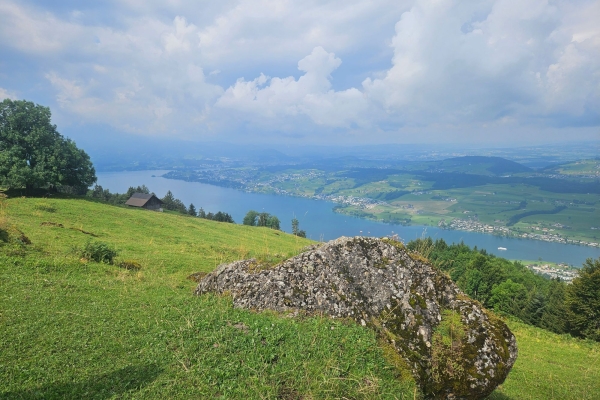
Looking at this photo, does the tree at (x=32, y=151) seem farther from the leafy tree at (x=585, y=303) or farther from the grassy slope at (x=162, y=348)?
the leafy tree at (x=585, y=303)

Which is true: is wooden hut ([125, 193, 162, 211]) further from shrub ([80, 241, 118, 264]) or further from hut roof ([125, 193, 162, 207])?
shrub ([80, 241, 118, 264])

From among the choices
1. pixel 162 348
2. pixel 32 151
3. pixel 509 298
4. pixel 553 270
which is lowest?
pixel 553 270

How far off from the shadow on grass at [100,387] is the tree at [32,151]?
37.8 m

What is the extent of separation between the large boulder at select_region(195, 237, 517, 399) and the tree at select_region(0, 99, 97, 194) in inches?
1423

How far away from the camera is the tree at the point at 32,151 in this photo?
32.7m

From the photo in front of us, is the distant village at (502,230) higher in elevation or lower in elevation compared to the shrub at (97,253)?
lower

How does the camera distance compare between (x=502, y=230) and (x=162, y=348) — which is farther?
(x=502, y=230)

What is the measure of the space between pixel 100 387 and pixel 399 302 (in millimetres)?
6653

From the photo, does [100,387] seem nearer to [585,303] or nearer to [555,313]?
[585,303]

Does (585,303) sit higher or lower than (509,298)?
higher

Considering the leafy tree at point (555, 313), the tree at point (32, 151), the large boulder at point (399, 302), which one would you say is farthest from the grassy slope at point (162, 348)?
the tree at point (32, 151)

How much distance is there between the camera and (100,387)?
5.13 m

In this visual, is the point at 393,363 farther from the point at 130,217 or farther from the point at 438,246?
the point at 438,246

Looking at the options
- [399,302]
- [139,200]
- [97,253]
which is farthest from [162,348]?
[139,200]
